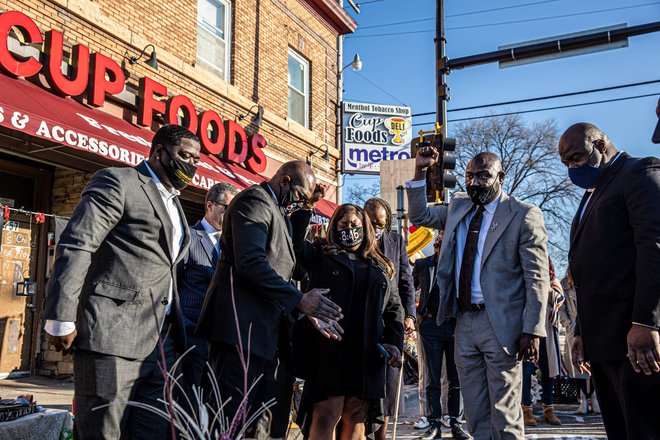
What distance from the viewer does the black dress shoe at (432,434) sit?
626cm

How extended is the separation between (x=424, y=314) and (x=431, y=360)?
0.53 metres

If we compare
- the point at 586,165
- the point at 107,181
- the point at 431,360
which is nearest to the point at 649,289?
the point at 586,165

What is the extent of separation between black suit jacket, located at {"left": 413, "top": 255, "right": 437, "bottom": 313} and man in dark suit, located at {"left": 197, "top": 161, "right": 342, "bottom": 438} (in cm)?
356

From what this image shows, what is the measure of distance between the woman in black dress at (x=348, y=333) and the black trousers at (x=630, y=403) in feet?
4.59

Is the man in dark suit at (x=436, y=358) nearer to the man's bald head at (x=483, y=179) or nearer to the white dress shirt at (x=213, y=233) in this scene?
the man's bald head at (x=483, y=179)

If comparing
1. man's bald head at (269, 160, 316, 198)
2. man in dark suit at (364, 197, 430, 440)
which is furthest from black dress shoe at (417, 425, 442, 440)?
man's bald head at (269, 160, 316, 198)

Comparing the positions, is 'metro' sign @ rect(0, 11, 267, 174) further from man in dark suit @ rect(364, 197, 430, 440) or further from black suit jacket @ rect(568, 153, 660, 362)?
black suit jacket @ rect(568, 153, 660, 362)

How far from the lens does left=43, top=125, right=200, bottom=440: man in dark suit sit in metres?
2.79

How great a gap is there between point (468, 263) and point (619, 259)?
3.59ft

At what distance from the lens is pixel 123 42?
9.82 metres

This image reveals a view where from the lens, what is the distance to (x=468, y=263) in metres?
4.18

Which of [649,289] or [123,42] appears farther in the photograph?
[123,42]

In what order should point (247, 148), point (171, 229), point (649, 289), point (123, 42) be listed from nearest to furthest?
1. point (649, 289)
2. point (171, 229)
3. point (123, 42)
4. point (247, 148)

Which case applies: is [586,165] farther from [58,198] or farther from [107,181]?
[58,198]
